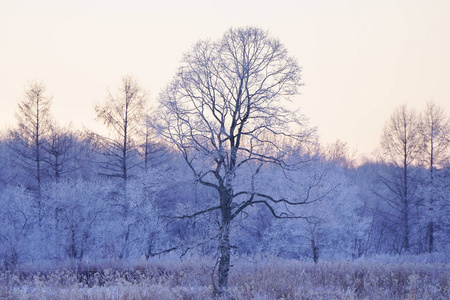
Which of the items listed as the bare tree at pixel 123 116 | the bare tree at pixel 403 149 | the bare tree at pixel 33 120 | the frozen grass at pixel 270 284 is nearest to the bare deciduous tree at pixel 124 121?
the bare tree at pixel 123 116

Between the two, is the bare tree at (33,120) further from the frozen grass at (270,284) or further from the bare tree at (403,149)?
the bare tree at (403,149)

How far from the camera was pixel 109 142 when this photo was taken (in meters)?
23.2

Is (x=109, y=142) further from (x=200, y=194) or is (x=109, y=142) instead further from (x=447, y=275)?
(x=447, y=275)

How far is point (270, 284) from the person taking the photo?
10320 mm

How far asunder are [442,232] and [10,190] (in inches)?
1098

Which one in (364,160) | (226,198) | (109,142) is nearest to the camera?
(226,198)

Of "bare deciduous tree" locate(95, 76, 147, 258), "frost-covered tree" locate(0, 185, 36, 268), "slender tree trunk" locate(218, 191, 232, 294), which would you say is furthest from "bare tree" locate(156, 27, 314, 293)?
"frost-covered tree" locate(0, 185, 36, 268)

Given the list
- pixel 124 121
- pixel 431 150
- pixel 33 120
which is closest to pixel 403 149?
pixel 431 150

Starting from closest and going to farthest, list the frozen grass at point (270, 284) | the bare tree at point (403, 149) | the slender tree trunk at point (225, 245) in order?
the frozen grass at point (270, 284), the slender tree trunk at point (225, 245), the bare tree at point (403, 149)

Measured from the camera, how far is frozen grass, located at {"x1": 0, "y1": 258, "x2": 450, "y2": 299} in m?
8.79

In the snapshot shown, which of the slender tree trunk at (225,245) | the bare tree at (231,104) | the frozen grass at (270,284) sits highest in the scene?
the bare tree at (231,104)

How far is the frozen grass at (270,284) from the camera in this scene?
346 inches

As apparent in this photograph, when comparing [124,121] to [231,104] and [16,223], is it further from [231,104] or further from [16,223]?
[231,104]

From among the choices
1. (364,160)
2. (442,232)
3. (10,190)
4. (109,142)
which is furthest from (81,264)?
(364,160)
